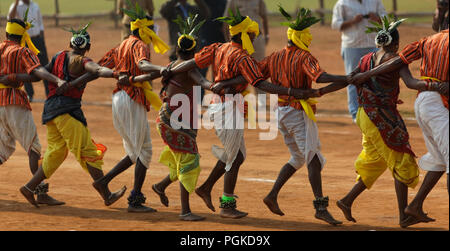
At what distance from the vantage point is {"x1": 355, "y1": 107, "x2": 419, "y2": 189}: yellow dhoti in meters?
8.66

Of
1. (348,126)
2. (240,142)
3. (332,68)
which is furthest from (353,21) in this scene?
(332,68)

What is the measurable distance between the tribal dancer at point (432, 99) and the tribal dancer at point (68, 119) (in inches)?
125

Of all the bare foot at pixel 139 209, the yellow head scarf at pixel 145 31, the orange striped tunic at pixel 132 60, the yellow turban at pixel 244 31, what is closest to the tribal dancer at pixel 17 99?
the orange striped tunic at pixel 132 60

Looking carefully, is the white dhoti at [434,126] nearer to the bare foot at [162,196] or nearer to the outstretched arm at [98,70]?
the bare foot at [162,196]

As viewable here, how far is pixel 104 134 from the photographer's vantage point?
50.6 ft

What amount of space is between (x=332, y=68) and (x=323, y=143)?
362 inches

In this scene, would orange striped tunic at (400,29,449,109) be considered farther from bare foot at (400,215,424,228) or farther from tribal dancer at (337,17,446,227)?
bare foot at (400,215,424,228)

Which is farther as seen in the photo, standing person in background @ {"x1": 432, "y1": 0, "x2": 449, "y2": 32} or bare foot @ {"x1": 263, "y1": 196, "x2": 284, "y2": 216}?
standing person in background @ {"x1": 432, "y1": 0, "x2": 449, "y2": 32}

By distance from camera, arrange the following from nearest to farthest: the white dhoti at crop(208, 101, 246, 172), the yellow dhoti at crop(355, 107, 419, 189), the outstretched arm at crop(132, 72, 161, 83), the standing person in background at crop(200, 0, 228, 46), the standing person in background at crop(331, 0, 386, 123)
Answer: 1. the yellow dhoti at crop(355, 107, 419, 189)
2. the white dhoti at crop(208, 101, 246, 172)
3. the outstretched arm at crop(132, 72, 161, 83)
4. the standing person in background at crop(331, 0, 386, 123)
5. the standing person in background at crop(200, 0, 228, 46)

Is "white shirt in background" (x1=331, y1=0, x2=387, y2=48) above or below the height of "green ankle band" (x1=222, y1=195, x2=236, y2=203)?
above

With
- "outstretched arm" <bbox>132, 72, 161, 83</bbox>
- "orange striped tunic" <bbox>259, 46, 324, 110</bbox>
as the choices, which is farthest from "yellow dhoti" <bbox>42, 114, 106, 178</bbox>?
"orange striped tunic" <bbox>259, 46, 324, 110</bbox>

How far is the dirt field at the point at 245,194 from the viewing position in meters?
9.18

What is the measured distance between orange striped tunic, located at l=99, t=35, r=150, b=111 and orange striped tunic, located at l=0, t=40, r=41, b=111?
2.84ft

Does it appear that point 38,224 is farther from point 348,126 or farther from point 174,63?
point 348,126
